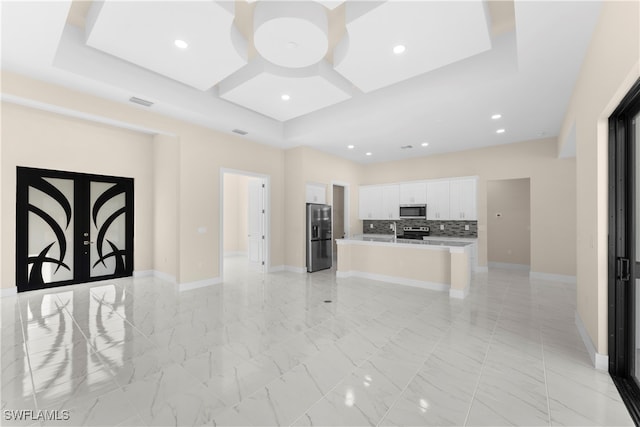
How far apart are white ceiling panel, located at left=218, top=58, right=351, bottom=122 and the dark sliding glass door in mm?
3141

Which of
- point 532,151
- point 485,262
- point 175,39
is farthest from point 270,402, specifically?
point 532,151

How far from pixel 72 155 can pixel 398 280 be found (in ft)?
22.2

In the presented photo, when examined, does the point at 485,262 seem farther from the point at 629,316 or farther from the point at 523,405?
the point at 523,405

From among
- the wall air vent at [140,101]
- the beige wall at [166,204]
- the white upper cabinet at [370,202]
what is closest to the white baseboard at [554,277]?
the white upper cabinet at [370,202]

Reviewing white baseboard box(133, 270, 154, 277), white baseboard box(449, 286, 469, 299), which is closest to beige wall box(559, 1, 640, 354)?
white baseboard box(449, 286, 469, 299)

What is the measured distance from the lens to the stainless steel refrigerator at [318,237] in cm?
662

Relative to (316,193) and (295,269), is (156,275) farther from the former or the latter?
(316,193)

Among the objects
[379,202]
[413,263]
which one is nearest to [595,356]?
[413,263]

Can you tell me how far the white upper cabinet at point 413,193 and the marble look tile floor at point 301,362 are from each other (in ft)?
11.5

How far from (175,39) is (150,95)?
144cm

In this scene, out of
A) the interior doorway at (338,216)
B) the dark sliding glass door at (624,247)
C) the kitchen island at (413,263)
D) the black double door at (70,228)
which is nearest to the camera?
the dark sliding glass door at (624,247)

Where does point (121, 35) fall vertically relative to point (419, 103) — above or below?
above

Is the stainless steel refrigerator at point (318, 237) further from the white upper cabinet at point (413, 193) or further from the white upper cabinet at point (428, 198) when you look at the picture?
the white upper cabinet at point (413, 193)

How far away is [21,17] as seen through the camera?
8.42ft
